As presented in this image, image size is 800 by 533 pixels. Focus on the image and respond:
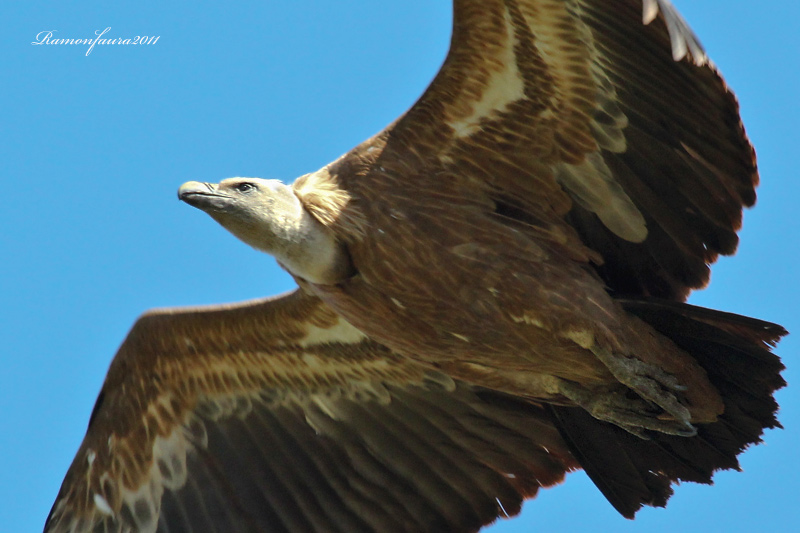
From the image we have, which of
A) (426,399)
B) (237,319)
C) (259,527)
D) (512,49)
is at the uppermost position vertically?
(512,49)

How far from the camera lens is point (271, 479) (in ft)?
30.8

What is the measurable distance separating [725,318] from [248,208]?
9.82ft

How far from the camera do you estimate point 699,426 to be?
8.10 meters

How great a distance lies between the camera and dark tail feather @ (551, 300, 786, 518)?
7.65 metres

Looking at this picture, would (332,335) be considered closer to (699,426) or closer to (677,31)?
(699,426)

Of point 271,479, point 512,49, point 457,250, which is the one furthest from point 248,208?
point 271,479

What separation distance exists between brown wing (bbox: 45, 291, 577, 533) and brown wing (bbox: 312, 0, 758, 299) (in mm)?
1628

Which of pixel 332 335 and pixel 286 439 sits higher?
pixel 332 335

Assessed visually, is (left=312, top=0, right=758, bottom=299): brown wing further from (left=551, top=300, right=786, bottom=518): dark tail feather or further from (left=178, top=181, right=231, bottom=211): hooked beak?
(left=178, top=181, right=231, bottom=211): hooked beak

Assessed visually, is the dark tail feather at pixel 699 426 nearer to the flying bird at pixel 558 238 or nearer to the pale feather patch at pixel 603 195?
the flying bird at pixel 558 238

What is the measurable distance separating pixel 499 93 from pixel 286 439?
3366 millimetres

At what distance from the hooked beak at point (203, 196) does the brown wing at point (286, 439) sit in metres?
1.46

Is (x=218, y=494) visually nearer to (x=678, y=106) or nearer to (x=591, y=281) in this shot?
(x=591, y=281)

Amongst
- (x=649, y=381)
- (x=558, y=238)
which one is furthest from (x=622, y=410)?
(x=558, y=238)
